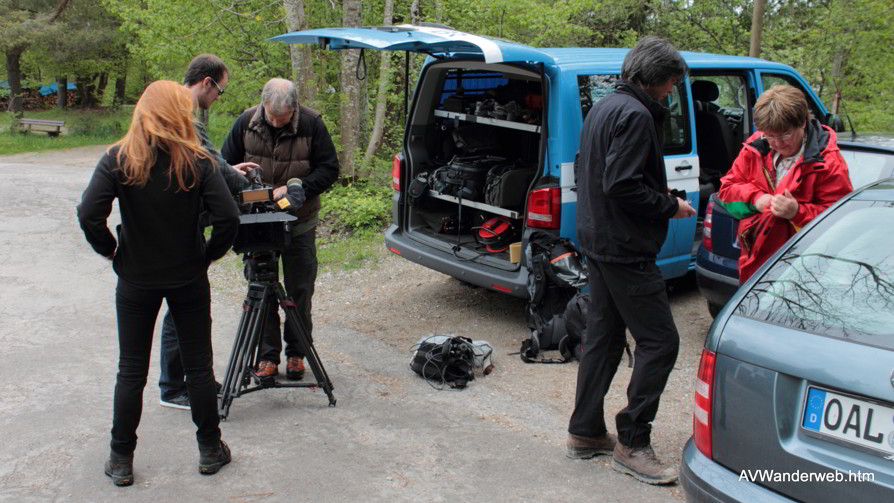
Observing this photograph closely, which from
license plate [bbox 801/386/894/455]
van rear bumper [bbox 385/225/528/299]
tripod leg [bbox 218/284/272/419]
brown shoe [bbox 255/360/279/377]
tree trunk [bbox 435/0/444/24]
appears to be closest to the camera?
license plate [bbox 801/386/894/455]

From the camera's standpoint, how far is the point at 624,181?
3.34 m

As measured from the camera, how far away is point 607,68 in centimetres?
545

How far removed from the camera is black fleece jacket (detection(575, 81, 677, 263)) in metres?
3.35

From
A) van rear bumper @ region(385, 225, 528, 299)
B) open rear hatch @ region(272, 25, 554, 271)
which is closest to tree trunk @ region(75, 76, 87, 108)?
open rear hatch @ region(272, 25, 554, 271)

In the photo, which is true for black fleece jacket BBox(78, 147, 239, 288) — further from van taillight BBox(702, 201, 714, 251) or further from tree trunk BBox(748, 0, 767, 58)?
tree trunk BBox(748, 0, 767, 58)

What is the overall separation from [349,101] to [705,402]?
26.3ft

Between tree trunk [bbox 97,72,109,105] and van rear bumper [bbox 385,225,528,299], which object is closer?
van rear bumper [bbox 385,225,528,299]

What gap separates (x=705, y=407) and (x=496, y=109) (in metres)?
3.69

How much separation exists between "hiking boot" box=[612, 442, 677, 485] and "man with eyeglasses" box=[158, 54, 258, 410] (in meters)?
2.37

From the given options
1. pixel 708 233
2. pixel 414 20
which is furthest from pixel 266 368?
pixel 414 20

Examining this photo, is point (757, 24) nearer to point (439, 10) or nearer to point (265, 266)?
point (439, 10)

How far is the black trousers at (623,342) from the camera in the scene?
3490mm

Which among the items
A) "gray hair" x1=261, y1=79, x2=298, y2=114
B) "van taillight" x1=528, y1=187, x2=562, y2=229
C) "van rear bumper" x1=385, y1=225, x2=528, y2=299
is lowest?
"van rear bumper" x1=385, y1=225, x2=528, y2=299

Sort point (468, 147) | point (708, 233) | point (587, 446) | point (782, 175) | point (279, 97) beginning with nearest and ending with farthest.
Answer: point (587, 446)
point (782, 175)
point (279, 97)
point (708, 233)
point (468, 147)
